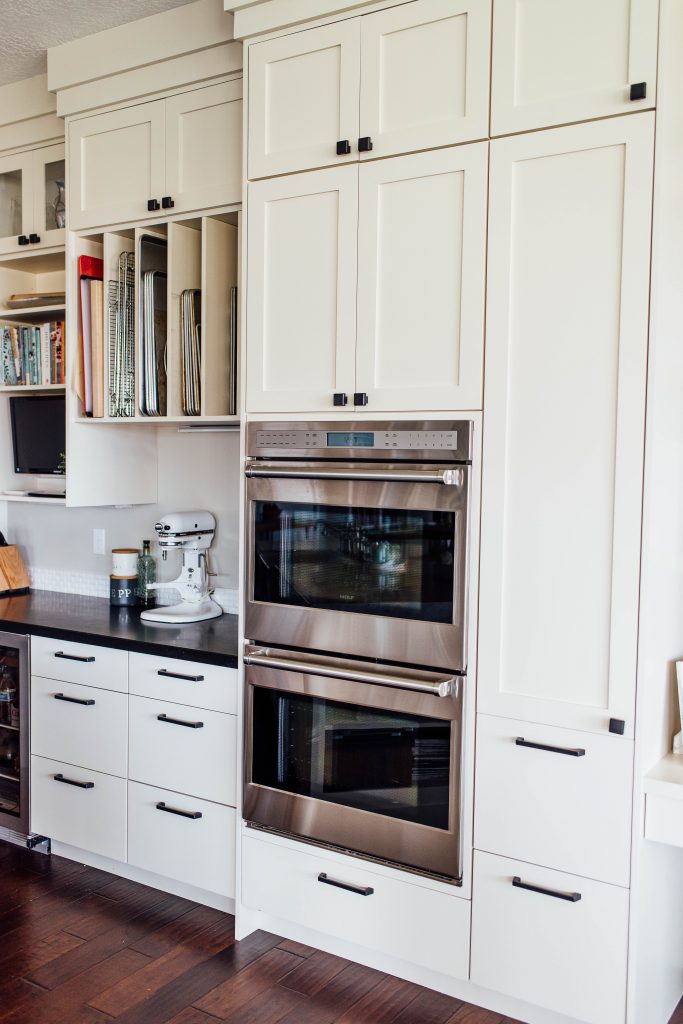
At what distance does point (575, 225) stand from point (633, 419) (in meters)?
0.47

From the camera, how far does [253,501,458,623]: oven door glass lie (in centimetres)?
229

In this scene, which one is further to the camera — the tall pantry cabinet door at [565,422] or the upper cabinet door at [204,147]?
the upper cabinet door at [204,147]

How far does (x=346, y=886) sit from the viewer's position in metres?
2.44

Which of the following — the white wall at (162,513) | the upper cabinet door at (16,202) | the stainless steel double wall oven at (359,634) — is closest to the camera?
the stainless steel double wall oven at (359,634)

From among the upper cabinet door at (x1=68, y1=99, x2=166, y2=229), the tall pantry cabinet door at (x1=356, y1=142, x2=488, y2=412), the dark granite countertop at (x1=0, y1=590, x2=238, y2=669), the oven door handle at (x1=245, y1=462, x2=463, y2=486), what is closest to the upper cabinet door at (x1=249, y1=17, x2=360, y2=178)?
the tall pantry cabinet door at (x1=356, y1=142, x2=488, y2=412)

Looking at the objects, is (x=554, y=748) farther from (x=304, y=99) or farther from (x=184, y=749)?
(x=304, y=99)

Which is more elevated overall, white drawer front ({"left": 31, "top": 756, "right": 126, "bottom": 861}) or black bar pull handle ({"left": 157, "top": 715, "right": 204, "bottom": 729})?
black bar pull handle ({"left": 157, "top": 715, "right": 204, "bottom": 729})

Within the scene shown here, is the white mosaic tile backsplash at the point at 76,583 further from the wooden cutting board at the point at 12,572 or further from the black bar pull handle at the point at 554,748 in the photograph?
the black bar pull handle at the point at 554,748

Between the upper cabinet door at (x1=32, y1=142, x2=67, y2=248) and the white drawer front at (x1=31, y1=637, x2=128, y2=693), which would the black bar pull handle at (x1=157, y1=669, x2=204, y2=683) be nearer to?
the white drawer front at (x1=31, y1=637, x2=128, y2=693)

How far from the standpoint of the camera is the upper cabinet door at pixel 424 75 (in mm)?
2170

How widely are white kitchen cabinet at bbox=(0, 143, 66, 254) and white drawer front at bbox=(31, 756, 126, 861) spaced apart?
1.95 m

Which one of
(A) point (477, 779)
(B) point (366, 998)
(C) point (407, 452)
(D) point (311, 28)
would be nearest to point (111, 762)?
(B) point (366, 998)

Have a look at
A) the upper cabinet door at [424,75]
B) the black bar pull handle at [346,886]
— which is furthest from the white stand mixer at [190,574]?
the upper cabinet door at [424,75]

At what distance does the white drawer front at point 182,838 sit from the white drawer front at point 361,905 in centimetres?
10
